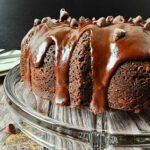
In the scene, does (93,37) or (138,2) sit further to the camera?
(138,2)

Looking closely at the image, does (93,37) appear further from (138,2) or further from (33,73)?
(138,2)

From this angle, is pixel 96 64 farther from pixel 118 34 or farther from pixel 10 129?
pixel 10 129

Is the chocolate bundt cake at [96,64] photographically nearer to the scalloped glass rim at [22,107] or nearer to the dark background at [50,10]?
the scalloped glass rim at [22,107]

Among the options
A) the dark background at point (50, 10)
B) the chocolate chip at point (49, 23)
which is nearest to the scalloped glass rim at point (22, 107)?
the chocolate chip at point (49, 23)

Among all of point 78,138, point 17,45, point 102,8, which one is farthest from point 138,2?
point 78,138

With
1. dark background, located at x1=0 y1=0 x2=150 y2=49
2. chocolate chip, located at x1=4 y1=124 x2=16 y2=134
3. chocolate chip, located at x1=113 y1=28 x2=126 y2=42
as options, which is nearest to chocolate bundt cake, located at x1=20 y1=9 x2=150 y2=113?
chocolate chip, located at x1=113 y1=28 x2=126 y2=42
